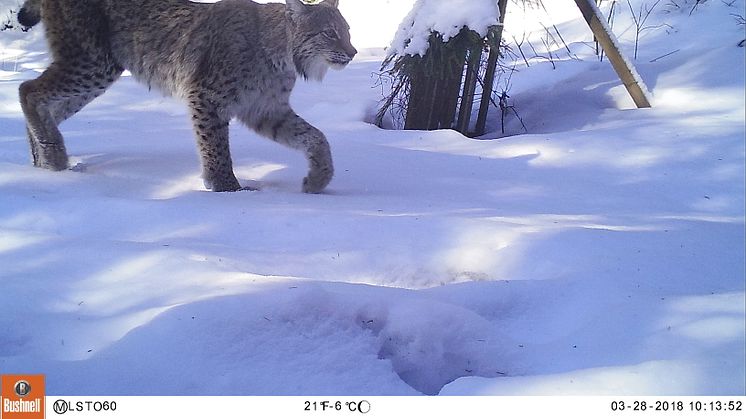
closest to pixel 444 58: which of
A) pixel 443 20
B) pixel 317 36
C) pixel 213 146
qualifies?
pixel 443 20

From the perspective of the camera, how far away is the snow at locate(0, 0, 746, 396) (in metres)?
1.59

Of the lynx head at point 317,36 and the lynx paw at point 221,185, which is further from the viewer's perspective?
the lynx head at point 317,36

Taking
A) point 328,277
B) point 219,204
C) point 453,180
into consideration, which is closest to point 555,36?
point 453,180

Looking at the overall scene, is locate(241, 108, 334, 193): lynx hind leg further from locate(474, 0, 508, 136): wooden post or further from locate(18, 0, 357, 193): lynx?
locate(474, 0, 508, 136): wooden post

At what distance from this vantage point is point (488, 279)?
7.44 ft

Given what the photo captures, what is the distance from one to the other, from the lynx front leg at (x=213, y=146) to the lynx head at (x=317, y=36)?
604 mm

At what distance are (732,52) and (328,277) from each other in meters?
4.00

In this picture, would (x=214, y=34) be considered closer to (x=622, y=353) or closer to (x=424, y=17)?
(x=424, y=17)

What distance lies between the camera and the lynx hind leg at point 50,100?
390 centimetres

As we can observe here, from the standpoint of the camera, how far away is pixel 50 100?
4.03 metres

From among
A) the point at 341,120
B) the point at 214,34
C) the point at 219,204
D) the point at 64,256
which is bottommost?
the point at 341,120

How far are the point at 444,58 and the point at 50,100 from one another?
292cm
